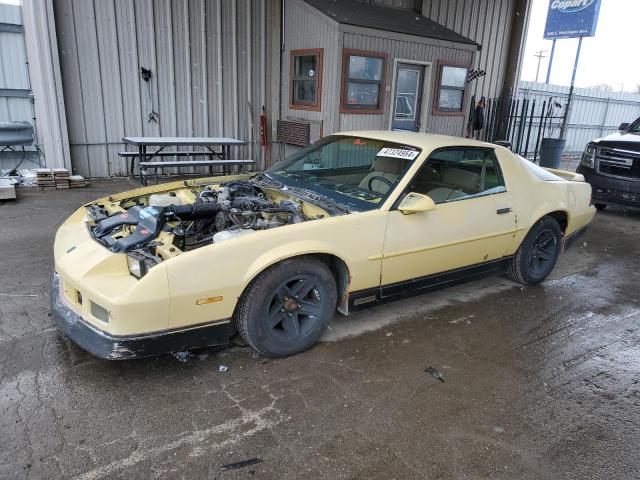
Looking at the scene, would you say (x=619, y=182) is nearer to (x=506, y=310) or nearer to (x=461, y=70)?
(x=461, y=70)

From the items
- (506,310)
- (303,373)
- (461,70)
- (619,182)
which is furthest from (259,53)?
(303,373)

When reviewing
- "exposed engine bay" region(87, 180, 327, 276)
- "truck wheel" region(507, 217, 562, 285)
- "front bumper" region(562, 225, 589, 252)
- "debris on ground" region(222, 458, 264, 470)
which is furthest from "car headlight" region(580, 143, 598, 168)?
"debris on ground" region(222, 458, 264, 470)

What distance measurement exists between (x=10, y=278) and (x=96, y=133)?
16.9ft

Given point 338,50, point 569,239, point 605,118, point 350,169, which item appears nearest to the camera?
point 350,169

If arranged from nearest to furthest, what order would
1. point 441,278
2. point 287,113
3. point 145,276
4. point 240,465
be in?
point 240,465, point 145,276, point 441,278, point 287,113

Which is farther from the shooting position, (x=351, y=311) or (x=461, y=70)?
(x=461, y=70)

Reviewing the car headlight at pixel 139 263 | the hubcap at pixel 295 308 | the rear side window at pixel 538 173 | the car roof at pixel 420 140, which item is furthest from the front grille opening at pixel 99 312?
the rear side window at pixel 538 173

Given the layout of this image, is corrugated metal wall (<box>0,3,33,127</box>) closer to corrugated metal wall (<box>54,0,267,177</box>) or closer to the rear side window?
corrugated metal wall (<box>54,0,267,177</box>)

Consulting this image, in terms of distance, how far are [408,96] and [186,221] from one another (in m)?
7.41

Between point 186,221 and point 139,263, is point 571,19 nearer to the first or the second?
point 186,221

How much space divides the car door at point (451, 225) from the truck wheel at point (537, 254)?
1.12 feet

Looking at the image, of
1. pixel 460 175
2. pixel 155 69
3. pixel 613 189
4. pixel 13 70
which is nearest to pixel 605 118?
pixel 613 189

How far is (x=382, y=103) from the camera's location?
9.31m

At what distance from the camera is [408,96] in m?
9.85
